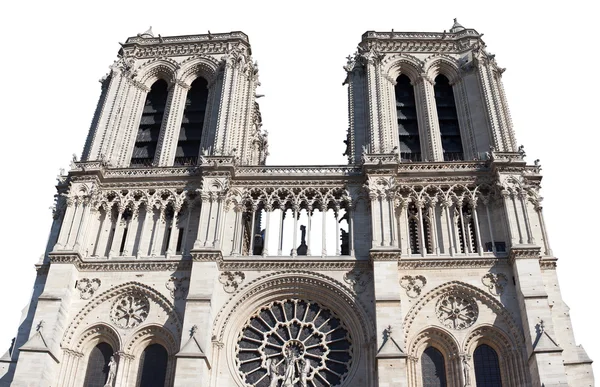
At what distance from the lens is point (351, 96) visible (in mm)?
30938

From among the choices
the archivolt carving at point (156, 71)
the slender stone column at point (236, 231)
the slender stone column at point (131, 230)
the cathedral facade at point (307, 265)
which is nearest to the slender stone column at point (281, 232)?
the cathedral facade at point (307, 265)

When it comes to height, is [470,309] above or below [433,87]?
below

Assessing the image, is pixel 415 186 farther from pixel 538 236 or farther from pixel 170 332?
pixel 170 332

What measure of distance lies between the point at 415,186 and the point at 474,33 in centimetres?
1035

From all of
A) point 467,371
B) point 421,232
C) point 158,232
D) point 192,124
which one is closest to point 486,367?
point 467,371

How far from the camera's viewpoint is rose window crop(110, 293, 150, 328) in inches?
964

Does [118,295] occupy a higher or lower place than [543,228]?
lower

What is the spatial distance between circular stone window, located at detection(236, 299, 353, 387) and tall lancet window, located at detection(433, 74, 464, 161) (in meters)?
9.77

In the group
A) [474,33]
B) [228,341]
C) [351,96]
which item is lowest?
[228,341]

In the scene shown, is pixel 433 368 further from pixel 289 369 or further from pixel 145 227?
pixel 145 227

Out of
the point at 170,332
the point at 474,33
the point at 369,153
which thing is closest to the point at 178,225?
the point at 170,332

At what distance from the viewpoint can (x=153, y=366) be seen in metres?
23.9

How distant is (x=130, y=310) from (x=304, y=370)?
22.5 ft

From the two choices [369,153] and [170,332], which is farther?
[369,153]
